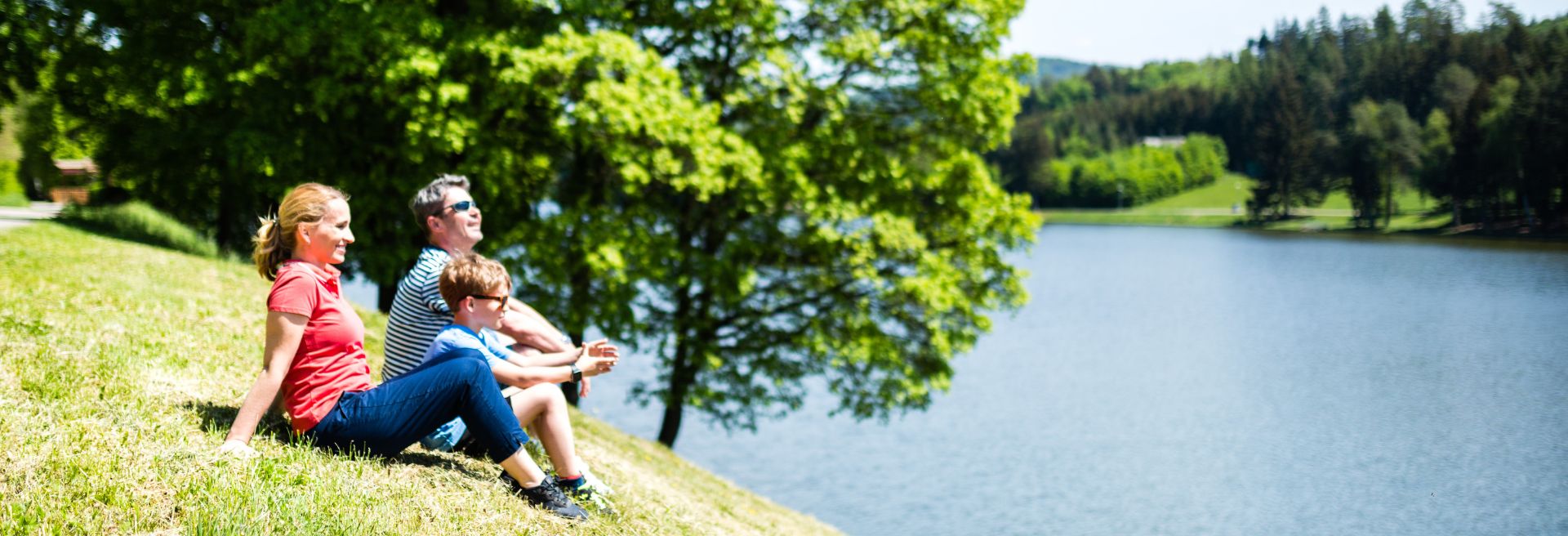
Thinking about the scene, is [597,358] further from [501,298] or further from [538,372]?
[501,298]

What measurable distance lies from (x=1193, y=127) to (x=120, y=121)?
190 meters

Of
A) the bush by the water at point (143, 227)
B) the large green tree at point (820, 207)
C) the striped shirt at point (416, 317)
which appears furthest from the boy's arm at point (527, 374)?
the bush by the water at point (143, 227)

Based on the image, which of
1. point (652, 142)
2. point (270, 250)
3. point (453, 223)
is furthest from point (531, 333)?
point (652, 142)

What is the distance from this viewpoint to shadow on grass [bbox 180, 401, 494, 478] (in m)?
6.32

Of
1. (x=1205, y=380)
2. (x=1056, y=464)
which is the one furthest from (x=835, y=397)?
(x=1205, y=380)

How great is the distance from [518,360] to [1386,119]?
117m

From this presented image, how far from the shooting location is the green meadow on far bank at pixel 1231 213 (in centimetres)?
10119

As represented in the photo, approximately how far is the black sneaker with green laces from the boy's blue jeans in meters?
0.37

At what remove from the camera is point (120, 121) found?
2066 centimetres

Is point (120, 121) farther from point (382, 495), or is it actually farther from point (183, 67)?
point (382, 495)

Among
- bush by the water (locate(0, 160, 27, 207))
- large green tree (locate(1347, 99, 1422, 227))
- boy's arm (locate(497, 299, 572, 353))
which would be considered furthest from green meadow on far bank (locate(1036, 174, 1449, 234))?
boy's arm (locate(497, 299, 572, 353))

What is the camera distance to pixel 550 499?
6.42 meters

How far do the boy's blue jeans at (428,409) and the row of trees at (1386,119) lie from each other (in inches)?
1844

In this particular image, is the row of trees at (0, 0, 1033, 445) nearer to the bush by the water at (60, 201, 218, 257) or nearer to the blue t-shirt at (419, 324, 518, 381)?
the bush by the water at (60, 201, 218, 257)
